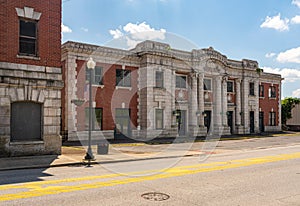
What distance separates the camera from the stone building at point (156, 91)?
26047mm

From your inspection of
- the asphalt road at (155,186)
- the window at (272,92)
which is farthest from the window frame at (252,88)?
the asphalt road at (155,186)

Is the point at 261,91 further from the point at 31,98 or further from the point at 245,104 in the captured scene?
the point at 31,98

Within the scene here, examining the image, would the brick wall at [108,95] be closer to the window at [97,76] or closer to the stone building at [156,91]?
the stone building at [156,91]

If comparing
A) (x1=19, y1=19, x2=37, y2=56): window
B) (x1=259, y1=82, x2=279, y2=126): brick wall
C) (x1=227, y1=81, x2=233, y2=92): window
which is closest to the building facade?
(x1=259, y1=82, x2=279, y2=126): brick wall

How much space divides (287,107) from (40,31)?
42774mm

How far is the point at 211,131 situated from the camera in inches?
→ 1366

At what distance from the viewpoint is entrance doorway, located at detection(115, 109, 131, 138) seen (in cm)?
2833

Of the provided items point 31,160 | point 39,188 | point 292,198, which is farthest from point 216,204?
point 31,160

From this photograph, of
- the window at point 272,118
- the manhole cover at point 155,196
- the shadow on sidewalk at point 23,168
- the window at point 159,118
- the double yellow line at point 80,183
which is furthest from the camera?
the window at point 272,118

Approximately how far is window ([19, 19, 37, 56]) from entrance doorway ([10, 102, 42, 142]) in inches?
112

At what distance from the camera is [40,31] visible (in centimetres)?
1712

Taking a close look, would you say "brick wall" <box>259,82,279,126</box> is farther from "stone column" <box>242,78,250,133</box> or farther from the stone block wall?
the stone block wall

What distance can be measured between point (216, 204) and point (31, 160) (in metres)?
10.5

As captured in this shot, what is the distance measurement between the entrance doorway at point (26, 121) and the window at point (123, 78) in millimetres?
12008
